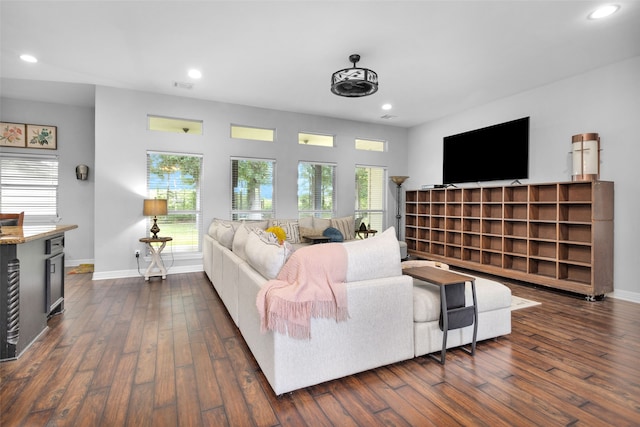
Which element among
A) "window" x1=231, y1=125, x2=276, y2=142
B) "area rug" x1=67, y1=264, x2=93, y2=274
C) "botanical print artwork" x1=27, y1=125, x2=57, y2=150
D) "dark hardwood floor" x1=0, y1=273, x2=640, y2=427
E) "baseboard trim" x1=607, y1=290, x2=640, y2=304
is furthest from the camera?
"window" x1=231, y1=125, x2=276, y2=142

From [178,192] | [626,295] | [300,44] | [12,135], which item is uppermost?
[300,44]

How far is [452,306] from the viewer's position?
2.30 meters

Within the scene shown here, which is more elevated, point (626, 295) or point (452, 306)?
point (452, 306)

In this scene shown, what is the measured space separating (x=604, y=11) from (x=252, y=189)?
5.01 metres

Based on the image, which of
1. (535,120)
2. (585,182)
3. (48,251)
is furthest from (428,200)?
(48,251)

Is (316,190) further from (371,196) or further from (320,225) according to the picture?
(371,196)

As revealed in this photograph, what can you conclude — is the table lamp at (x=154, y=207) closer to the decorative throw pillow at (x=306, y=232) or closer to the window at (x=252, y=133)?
the window at (x=252, y=133)

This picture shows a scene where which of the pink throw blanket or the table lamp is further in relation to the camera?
the table lamp

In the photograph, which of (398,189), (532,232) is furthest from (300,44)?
(398,189)

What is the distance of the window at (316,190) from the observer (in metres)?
6.32

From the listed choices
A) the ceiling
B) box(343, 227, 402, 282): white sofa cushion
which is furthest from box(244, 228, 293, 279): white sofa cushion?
the ceiling

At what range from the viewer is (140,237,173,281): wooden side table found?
Result: 4695 mm

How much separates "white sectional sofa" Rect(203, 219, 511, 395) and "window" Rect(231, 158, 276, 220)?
10.9 ft

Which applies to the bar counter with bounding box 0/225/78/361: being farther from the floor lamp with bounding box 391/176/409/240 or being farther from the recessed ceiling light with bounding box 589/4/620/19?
the floor lamp with bounding box 391/176/409/240
